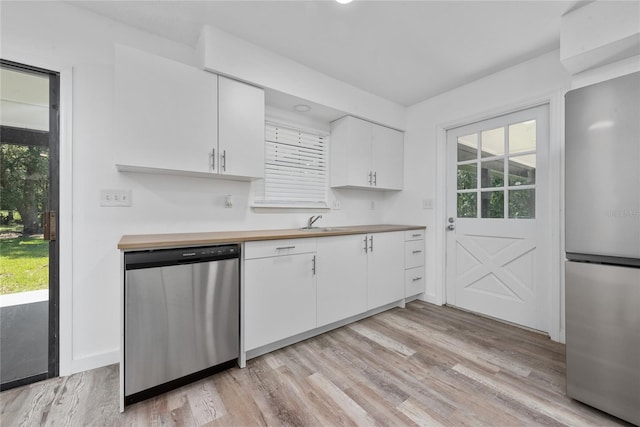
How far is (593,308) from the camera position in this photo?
143 cm

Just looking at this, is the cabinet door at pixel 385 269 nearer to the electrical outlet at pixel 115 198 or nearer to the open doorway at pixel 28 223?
the electrical outlet at pixel 115 198

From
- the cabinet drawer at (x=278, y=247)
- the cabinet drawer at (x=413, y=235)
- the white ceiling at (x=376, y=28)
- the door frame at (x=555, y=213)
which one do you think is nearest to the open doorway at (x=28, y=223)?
the white ceiling at (x=376, y=28)

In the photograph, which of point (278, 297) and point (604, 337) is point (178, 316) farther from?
point (604, 337)

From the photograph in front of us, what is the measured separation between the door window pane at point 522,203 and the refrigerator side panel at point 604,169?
1.12 meters

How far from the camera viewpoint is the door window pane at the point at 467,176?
2.89 metres

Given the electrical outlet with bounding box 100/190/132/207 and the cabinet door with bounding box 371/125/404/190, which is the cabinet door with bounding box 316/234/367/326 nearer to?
the cabinet door with bounding box 371/125/404/190

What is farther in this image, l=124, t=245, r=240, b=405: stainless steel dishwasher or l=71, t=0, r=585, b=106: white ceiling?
l=71, t=0, r=585, b=106: white ceiling

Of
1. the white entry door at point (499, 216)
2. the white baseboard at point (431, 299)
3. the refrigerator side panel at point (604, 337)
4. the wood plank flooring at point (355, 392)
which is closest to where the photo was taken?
the refrigerator side panel at point (604, 337)

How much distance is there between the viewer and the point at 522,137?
256 cm

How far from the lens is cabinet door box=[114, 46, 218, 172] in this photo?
5.62 ft

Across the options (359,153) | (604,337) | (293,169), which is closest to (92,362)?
(293,169)

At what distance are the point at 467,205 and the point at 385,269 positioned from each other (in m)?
1.17

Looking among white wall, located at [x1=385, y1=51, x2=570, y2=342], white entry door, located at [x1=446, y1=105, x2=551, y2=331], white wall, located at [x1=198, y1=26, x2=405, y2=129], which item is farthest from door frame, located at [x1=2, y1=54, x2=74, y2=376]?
white entry door, located at [x1=446, y1=105, x2=551, y2=331]

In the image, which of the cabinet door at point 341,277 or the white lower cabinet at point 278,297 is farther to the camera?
the cabinet door at point 341,277
